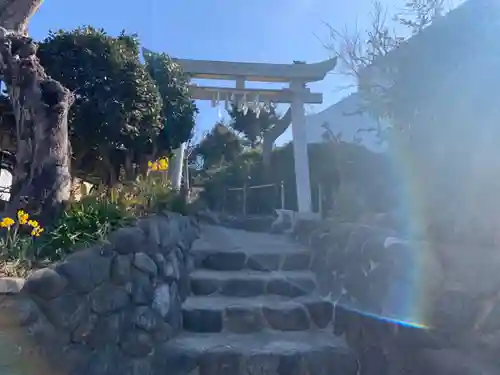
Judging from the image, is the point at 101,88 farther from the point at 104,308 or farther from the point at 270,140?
the point at 270,140

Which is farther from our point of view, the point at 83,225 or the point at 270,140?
the point at 270,140

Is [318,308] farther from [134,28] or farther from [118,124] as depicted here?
[134,28]

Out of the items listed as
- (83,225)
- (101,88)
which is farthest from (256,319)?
(101,88)

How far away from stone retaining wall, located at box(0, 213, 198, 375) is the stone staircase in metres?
0.17

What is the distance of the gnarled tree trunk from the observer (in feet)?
10.6

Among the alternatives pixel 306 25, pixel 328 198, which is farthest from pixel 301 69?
pixel 328 198

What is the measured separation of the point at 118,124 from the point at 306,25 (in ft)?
9.37

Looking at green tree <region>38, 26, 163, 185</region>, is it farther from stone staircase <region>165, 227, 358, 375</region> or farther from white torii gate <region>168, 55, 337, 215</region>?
stone staircase <region>165, 227, 358, 375</region>

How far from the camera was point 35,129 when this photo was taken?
332 cm

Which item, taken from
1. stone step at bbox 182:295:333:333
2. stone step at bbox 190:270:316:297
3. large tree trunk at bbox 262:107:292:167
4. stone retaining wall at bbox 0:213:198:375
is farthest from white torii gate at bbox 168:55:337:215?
stone retaining wall at bbox 0:213:198:375

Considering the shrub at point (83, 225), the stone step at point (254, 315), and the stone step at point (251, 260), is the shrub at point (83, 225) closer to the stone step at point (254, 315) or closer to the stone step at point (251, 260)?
the stone step at point (254, 315)

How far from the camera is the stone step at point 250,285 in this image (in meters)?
3.92

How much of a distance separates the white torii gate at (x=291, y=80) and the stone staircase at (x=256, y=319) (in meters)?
2.11

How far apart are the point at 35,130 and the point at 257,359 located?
7.18ft
